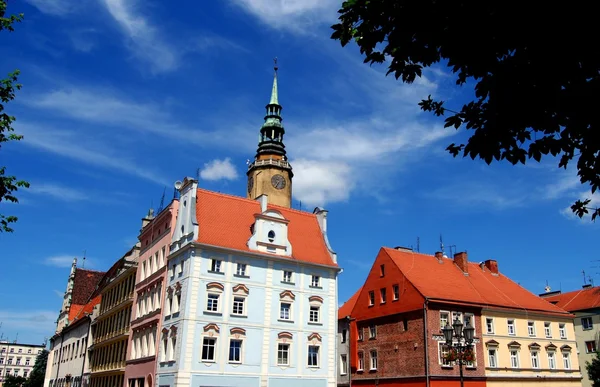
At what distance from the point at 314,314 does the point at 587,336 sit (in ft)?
113

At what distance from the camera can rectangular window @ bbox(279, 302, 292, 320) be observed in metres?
40.4

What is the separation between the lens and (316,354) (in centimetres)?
4081

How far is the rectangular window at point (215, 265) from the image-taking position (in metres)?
38.7

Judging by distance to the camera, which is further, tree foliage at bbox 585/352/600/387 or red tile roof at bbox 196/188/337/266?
tree foliage at bbox 585/352/600/387

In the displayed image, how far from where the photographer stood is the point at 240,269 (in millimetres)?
39781

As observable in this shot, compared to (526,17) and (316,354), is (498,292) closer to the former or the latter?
(316,354)

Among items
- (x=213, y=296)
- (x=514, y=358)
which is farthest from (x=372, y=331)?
(x=213, y=296)

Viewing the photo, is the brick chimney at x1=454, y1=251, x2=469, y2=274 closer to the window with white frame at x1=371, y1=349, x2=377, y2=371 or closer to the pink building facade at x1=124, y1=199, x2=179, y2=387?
the window with white frame at x1=371, y1=349, x2=377, y2=371

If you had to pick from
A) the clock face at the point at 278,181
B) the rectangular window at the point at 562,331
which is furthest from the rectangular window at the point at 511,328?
the clock face at the point at 278,181

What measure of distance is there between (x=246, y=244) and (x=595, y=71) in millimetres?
34102

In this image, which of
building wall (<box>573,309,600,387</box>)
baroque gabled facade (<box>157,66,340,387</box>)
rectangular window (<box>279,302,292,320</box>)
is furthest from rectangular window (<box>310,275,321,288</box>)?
building wall (<box>573,309,600,387</box>)

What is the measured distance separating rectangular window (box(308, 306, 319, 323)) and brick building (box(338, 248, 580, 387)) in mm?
8335

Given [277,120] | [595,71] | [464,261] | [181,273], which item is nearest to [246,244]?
[181,273]

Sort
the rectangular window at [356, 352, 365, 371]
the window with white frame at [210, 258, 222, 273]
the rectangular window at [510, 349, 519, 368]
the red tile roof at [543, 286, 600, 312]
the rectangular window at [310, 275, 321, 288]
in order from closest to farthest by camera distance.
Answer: the window with white frame at [210, 258, 222, 273]
the rectangular window at [310, 275, 321, 288]
the rectangular window at [510, 349, 519, 368]
the rectangular window at [356, 352, 365, 371]
the red tile roof at [543, 286, 600, 312]
